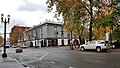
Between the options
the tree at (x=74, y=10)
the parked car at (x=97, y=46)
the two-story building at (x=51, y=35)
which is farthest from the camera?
the two-story building at (x=51, y=35)

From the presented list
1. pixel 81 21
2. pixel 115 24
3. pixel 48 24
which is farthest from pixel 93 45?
pixel 48 24

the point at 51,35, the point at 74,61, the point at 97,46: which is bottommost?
the point at 74,61

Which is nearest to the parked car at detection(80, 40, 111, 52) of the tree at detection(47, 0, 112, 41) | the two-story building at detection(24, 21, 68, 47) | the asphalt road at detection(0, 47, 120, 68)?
the tree at detection(47, 0, 112, 41)

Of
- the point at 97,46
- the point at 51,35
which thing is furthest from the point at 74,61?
the point at 51,35

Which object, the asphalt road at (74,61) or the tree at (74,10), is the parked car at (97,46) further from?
the asphalt road at (74,61)

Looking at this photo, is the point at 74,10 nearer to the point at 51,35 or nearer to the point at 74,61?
the point at 74,61

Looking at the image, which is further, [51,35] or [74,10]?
[51,35]

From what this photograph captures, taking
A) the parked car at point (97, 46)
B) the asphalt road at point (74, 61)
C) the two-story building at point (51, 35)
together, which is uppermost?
the two-story building at point (51, 35)

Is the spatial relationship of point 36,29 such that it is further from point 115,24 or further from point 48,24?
point 115,24

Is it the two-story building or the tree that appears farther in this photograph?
the two-story building

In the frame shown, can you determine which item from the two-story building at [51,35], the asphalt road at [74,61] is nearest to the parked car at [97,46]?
the asphalt road at [74,61]

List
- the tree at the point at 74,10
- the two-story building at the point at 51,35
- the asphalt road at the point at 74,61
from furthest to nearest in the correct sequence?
the two-story building at the point at 51,35, the tree at the point at 74,10, the asphalt road at the point at 74,61

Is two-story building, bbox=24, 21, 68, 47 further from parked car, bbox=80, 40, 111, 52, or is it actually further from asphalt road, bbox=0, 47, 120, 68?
asphalt road, bbox=0, 47, 120, 68

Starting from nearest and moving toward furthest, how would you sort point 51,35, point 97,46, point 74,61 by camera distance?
point 74,61 < point 97,46 < point 51,35
